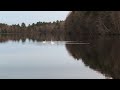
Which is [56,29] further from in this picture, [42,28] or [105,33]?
[105,33]

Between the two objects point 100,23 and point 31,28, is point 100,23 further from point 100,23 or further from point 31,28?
point 31,28

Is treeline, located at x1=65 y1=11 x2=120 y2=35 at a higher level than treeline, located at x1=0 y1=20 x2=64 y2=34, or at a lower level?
lower

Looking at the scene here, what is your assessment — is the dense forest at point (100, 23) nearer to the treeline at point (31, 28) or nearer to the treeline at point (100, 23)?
the treeline at point (100, 23)

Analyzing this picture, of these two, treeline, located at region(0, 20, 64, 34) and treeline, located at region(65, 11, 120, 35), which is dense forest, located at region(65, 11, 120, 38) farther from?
treeline, located at region(0, 20, 64, 34)

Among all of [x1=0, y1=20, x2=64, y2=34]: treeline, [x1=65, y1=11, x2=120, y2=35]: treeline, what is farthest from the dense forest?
[x1=0, y1=20, x2=64, y2=34]: treeline

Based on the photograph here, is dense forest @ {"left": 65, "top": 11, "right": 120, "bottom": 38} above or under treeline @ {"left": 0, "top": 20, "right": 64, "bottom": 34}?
under

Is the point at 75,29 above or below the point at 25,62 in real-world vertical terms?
above

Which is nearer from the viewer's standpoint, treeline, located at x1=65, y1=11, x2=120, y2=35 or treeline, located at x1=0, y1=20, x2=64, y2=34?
treeline, located at x1=65, y1=11, x2=120, y2=35

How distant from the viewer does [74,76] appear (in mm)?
16969

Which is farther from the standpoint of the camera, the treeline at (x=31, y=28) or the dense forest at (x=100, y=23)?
the treeline at (x=31, y=28)

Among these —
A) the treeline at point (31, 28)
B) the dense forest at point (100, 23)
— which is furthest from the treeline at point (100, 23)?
the treeline at point (31, 28)
